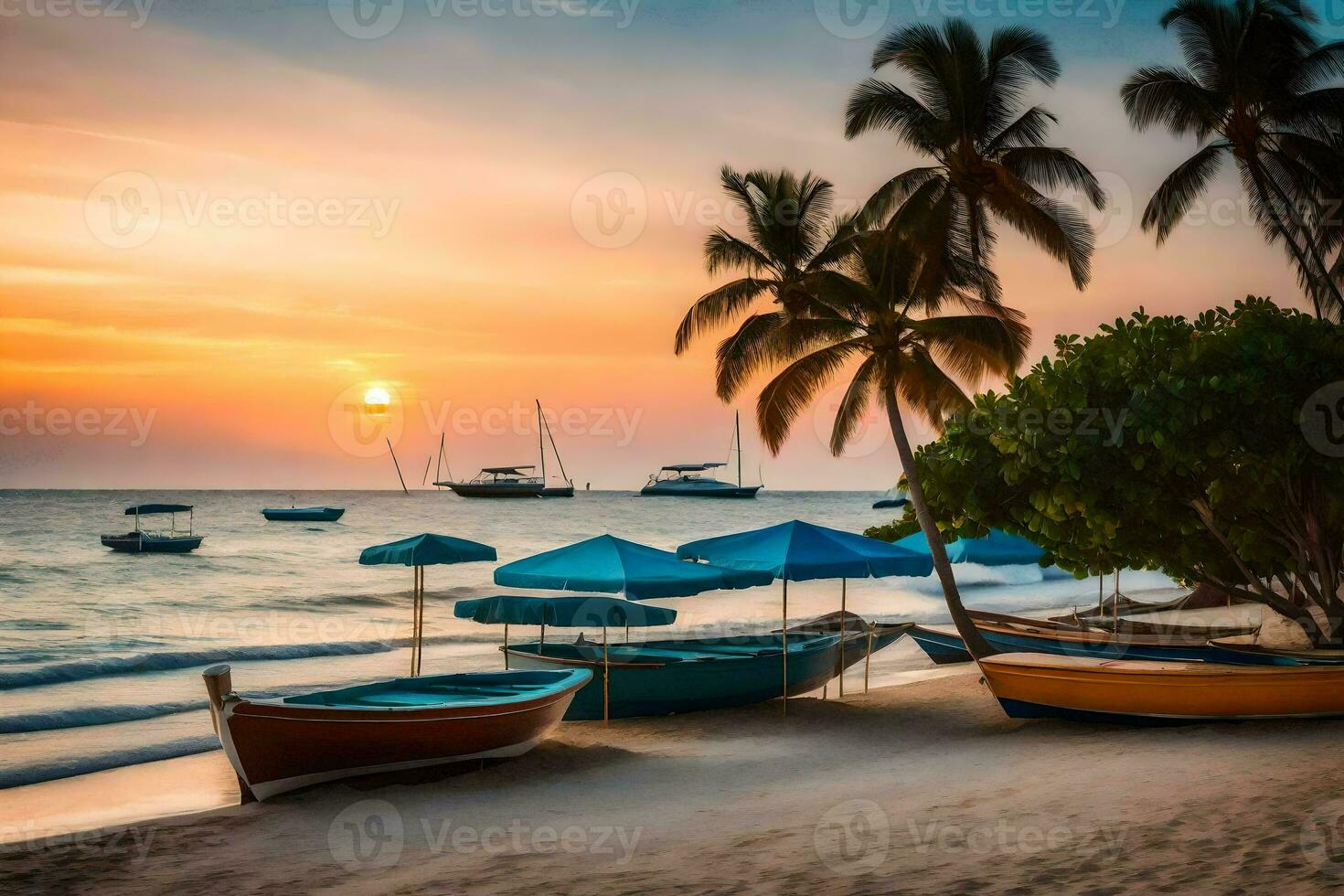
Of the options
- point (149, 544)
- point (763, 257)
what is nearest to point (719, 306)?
point (763, 257)

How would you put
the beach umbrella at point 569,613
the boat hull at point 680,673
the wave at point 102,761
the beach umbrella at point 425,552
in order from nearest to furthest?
the wave at point 102,761, the beach umbrella at point 569,613, the boat hull at point 680,673, the beach umbrella at point 425,552

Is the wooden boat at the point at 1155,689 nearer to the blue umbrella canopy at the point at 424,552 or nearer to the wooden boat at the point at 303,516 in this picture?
the blue umbrella canopy at the point at 424,552

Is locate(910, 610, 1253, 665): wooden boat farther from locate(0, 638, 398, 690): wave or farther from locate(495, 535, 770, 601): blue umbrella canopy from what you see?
locate(0, 638, 398, 690): wave

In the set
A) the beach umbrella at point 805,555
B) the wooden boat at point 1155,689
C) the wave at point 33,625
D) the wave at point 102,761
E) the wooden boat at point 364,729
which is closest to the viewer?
the wooden boat at point 364,729

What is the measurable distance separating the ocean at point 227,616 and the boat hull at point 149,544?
0.59 meters

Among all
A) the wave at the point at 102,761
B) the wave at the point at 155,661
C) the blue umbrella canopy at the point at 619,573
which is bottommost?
the wave at the point at 102,761

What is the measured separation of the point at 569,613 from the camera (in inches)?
503

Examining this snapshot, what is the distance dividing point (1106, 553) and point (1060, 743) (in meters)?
3.99

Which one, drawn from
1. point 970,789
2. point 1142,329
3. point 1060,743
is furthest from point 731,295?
point 970,789

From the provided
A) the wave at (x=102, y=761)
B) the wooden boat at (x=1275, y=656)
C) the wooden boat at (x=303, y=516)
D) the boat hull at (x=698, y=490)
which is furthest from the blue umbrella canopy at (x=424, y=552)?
the boat hull at (x=698, y=490)

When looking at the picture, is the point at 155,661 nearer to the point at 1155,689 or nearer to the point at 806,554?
the point at 806,554

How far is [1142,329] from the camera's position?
39.7 feet

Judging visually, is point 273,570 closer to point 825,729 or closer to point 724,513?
point 825,729

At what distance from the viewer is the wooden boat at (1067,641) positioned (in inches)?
539
